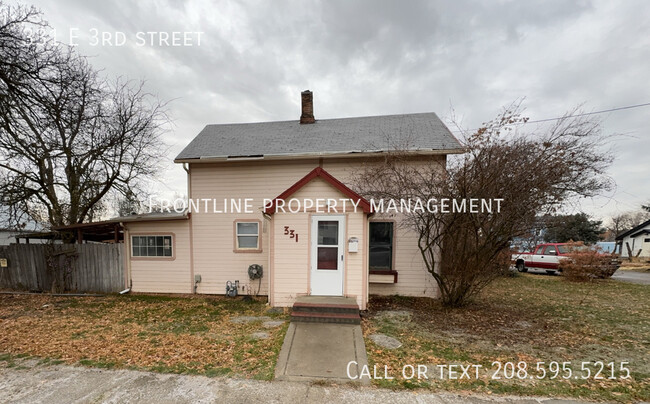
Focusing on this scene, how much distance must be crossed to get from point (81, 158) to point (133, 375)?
10708mm

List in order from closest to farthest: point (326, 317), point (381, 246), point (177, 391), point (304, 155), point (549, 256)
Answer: point (177, 391) → point (326, 317) → point (304, 155) → point (381, 246) → point (549, 256)

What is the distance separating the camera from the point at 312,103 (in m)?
10.5

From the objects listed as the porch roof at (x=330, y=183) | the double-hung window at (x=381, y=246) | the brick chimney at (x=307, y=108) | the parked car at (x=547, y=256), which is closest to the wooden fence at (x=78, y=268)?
the porch roof at (x=330, y=183)

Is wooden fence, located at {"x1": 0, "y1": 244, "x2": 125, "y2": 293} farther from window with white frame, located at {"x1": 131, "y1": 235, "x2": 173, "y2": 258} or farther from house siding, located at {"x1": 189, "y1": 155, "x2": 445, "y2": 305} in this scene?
house siding, located at {"x1": 189, "y1": 155, "x2": 445, "y2": 305}

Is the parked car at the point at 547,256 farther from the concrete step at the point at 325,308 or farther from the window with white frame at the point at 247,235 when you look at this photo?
the window with white frame at the point at 247,235

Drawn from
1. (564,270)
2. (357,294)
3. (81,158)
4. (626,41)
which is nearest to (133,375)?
(357,294)

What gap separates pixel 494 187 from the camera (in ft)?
18.6

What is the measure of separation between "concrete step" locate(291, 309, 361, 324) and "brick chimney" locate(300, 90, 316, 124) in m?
7.79

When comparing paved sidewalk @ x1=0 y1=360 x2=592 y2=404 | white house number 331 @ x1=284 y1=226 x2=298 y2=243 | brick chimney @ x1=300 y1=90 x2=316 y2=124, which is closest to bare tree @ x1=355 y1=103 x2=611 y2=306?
white house number 331 @ x1=284 y1=226 x2=298 y2=243

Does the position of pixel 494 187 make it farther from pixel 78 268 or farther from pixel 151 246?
pixel 78 268

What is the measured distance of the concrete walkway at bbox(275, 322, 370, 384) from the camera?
3523 millimetres

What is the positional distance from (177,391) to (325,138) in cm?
755

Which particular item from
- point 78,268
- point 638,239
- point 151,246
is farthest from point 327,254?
point 638,239

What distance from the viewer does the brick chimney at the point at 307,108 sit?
1038 cm
